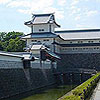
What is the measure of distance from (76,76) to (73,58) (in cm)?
443

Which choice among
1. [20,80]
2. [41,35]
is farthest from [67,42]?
[20,80]

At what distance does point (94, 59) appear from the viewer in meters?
40.9

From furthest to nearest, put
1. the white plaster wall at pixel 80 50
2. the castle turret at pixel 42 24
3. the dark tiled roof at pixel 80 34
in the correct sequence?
1. the dark tiled roof at pixel 80 34
2. the white plaster wall at pixel 80 50
3. the castle turret at pixel 42 24

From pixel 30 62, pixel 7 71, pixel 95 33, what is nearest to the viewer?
pixel 7 71

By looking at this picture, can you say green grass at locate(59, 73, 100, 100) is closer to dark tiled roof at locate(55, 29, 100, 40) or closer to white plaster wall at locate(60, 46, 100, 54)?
white plaster wall at locate(60, 46, 100, 54)

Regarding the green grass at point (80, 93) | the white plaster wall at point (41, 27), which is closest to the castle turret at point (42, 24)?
the white plaster wall at point (41, 27)

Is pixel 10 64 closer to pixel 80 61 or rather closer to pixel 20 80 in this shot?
pixel 20 80

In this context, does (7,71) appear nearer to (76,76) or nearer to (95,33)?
(76,76)

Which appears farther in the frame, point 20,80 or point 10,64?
point 20,80

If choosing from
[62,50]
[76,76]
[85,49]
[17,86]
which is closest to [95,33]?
[85,49]

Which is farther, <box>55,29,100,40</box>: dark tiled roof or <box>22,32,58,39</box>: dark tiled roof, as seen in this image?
<box>55,29,100,40</box>: dark tiled roof

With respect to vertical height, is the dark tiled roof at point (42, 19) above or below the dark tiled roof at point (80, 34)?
above

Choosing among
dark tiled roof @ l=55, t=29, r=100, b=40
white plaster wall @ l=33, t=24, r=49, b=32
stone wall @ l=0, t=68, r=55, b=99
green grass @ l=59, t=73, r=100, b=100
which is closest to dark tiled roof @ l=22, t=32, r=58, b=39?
white plaster wall @ l=33, t=24, r=49, b=32

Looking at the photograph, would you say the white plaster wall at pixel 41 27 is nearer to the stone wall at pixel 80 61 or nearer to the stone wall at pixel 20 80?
the stone wall at pixel 80 61
